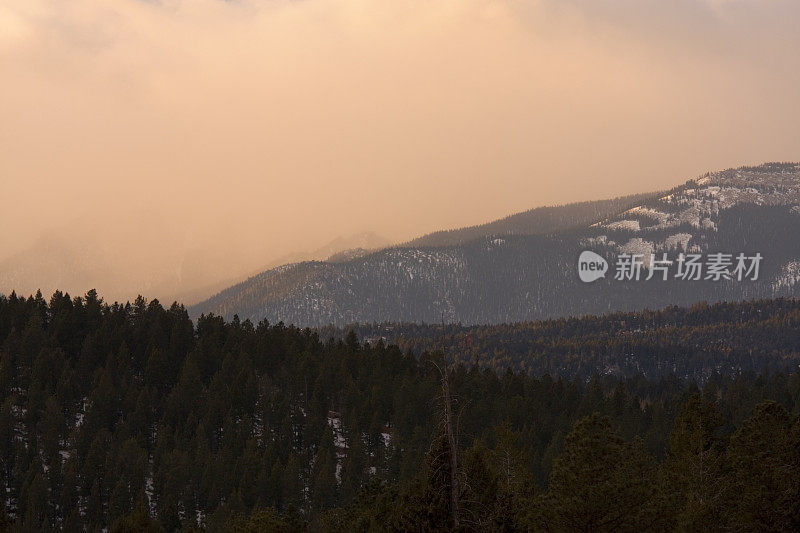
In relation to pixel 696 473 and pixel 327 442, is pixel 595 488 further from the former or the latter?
pixel 327 442

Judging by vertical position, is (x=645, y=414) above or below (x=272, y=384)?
below

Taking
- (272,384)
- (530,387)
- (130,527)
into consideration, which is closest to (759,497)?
(130,527)

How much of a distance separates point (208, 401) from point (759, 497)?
120 meters

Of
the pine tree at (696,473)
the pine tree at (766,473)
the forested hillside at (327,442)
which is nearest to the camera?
the forested hillside at (327,442)

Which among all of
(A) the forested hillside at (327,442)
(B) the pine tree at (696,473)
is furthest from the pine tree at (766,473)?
(B) the pine tree at (696,473)

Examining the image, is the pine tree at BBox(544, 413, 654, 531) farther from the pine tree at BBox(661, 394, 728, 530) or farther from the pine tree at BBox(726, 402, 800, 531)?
the pine tree at BBox(726, 402, 800, 531)

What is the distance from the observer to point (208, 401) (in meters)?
166

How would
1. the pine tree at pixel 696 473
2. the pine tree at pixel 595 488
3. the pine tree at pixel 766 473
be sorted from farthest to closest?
the pine tree at pixel 696 473
the pine tree at pixel 766 473
the pine tree at pixel 595 488

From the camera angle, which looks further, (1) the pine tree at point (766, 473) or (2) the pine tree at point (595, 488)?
(1) the pine tree at point (766, 473)

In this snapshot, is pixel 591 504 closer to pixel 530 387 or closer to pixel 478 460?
pixel 478 460

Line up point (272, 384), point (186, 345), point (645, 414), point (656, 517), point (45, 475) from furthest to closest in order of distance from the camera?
point (186, 345) < point (272, 384) < point (645, 414) < point (45, 475) < point (656, 517)

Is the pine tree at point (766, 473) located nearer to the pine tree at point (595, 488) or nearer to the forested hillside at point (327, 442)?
the forested hillside at point (327, 442)

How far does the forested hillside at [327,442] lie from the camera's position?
184ft

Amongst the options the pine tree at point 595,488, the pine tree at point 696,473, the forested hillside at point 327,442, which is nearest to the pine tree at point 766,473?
the forested hillside at point 327,442
